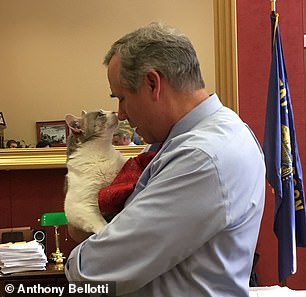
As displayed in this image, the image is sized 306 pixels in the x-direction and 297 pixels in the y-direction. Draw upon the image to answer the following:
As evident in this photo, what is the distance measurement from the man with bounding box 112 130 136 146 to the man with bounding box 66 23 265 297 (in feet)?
4.09

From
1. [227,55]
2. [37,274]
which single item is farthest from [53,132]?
[227,55]

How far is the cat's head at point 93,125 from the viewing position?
155 centimetres

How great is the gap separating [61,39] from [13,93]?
0.38m

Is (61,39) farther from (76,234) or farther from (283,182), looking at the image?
(76,234)

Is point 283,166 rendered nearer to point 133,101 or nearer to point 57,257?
point 57,257

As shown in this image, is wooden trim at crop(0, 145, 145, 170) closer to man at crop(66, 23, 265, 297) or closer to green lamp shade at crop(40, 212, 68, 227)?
green lamp shade at crop(40, 212, 68, 227)

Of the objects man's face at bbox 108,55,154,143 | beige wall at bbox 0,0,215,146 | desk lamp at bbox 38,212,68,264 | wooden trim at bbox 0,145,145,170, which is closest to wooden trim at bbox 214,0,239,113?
beige wall at bbox 0,0,215,146

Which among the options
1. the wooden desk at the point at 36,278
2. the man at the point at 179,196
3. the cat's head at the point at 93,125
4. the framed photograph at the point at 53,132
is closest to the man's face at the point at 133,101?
the man at the point at 179,196

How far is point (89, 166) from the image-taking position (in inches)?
56.1

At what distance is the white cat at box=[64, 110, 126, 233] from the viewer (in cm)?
131

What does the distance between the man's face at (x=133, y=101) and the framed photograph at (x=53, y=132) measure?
1.68 meters

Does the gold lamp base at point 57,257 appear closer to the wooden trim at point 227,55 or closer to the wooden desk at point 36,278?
the wooden desk at point 36,278

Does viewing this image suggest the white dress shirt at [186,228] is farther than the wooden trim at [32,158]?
No

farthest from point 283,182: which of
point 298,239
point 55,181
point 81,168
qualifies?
point 81,168
